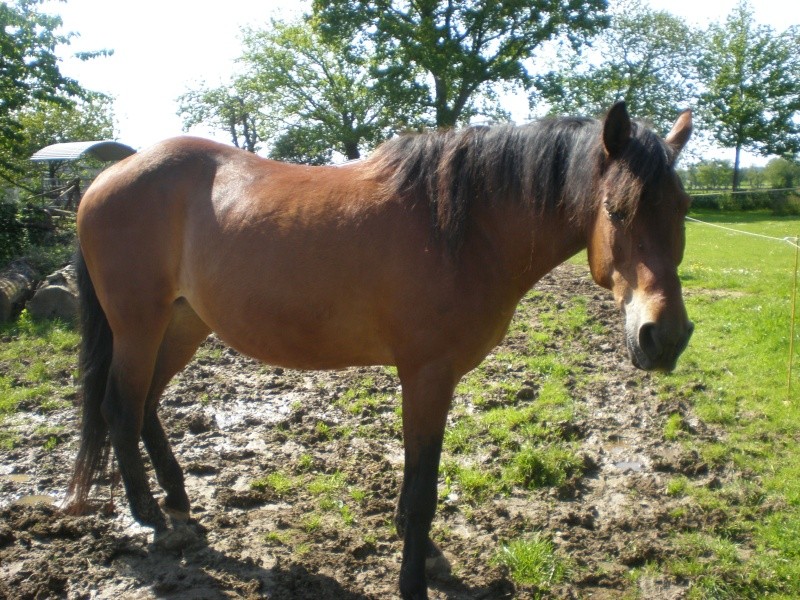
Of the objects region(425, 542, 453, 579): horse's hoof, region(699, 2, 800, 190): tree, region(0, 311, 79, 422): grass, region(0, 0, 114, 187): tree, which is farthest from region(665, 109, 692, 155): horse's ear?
region(699, 2, 800, 190): tree

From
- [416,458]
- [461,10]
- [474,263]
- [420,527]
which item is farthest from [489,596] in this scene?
[461,10]

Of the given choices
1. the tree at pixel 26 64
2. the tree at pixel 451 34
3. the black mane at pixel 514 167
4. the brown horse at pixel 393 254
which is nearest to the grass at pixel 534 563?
the brown horse at pixel 393 254

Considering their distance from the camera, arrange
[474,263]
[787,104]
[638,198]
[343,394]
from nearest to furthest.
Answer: [638,198]
[474,263]
[343,394]
[787,104]

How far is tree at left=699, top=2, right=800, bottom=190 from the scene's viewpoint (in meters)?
44.9

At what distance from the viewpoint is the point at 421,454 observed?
2922 millimetres

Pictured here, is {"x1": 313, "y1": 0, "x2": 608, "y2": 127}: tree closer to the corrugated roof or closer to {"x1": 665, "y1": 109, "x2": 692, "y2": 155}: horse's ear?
the corrugated roof

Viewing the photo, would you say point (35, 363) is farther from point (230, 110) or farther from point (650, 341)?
point (230, 110)

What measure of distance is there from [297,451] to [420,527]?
181cm

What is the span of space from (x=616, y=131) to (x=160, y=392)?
3073mm

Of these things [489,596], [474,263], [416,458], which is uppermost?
[474,263]

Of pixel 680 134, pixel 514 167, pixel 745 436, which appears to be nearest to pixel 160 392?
pixel 514 167

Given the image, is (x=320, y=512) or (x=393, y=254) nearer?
(x=393, y=254)

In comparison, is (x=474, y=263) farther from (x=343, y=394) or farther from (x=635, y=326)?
(x=343, y=394)

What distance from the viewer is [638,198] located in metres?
2.37
